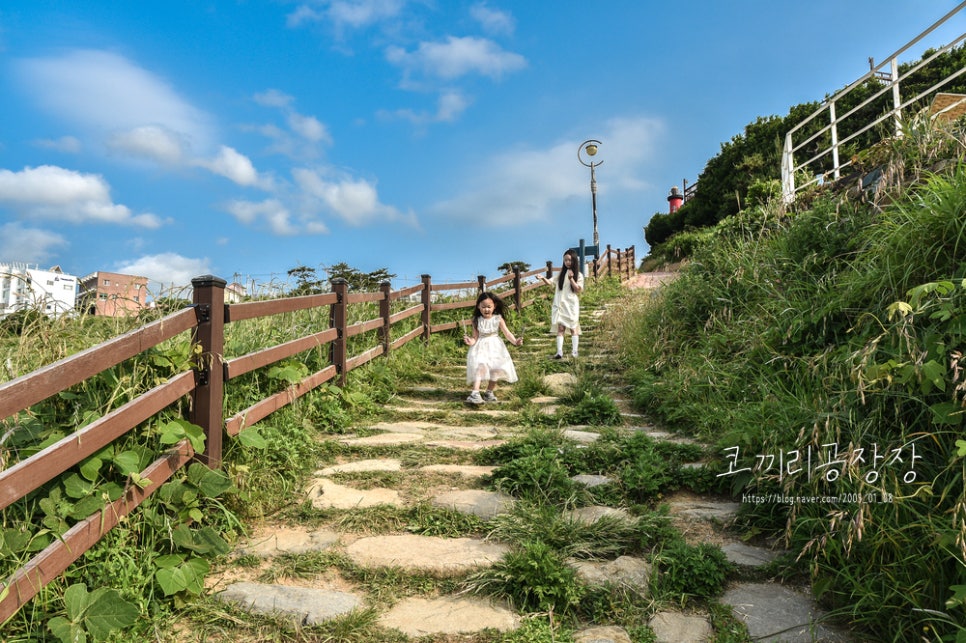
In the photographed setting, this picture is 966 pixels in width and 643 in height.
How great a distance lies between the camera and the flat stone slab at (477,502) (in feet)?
11.5

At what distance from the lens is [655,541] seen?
3092 mm

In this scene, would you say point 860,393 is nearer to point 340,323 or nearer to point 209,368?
point 209,368

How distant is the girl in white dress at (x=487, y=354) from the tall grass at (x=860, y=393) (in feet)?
5.03

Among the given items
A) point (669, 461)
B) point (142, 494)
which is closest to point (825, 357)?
point (669, 461)

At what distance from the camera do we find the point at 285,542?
3258mm

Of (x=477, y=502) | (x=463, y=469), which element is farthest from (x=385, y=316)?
(x=477, y=502)

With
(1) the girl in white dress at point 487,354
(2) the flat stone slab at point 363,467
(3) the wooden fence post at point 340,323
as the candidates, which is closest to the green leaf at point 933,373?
(2) the flat stone slab at point 363,467

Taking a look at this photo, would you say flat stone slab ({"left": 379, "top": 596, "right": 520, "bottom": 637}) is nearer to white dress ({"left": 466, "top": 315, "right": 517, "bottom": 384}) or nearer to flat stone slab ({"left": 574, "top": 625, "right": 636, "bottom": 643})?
flat stone slab ({"left": 574, "top": 625, "right": 636, "bottom": 643})

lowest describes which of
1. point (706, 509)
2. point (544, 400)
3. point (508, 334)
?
point (706, 509)

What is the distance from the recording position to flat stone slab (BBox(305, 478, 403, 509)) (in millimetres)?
3660

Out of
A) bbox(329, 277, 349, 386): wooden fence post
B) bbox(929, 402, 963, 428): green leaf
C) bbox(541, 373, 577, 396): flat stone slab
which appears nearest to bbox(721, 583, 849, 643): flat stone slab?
bbox(929, 402, 963, 428): green leaf

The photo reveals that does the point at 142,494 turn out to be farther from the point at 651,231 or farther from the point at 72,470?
the point at 651,231

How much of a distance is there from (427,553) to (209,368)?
5.35 feet

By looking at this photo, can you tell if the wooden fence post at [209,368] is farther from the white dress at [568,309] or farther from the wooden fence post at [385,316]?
the white dress at [568,309]
